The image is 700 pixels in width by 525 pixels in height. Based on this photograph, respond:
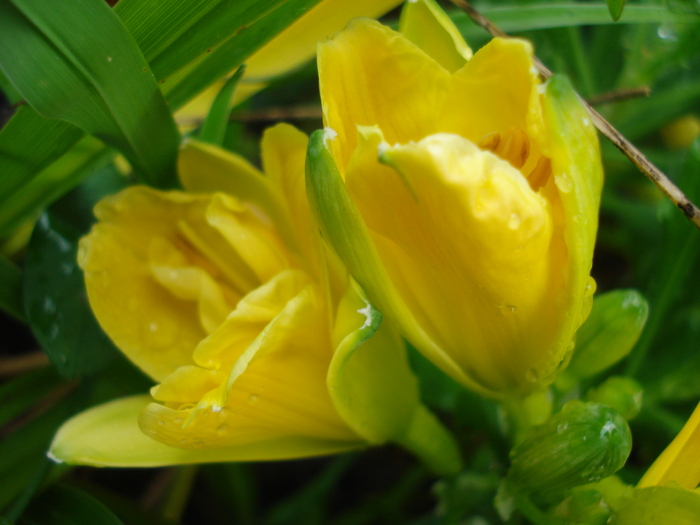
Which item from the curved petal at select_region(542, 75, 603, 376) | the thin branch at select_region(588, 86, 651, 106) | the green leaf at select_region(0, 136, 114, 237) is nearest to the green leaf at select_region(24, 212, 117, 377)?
the green leaf at select_region(0, 136, 114, 237)

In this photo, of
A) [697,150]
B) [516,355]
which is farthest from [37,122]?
[697,150]

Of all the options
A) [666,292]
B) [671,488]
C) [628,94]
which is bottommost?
[666,292]

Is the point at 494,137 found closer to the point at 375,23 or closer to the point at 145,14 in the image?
the point at 375,23

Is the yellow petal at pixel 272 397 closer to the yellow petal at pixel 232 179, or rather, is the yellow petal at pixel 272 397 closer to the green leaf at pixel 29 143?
the yellow petal at pixel 232 179

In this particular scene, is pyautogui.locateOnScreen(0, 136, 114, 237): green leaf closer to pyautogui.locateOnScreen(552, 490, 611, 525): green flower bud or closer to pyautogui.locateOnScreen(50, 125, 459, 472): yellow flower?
pyautogui.locateOnScreen(50, 125, 459, 472): yellow flower

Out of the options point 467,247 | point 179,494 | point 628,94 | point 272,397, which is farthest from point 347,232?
point 179,494

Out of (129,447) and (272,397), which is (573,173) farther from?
(129,447)

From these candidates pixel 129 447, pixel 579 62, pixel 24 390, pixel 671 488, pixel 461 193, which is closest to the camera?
pixel 461 193
